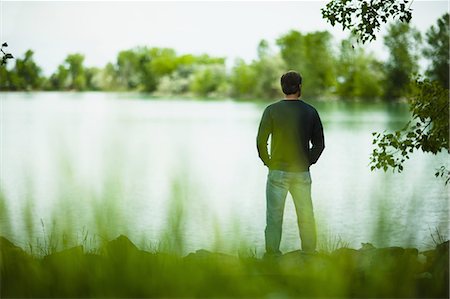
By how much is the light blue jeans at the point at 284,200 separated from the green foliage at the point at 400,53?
221 feet

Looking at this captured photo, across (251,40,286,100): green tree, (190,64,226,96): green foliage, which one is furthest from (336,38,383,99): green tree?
(190,64,226,96): green foliage

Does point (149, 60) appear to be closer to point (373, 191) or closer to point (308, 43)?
point (308, 43)

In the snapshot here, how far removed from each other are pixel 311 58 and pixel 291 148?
85100 mm

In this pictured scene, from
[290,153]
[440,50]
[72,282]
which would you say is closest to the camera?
[72,282]

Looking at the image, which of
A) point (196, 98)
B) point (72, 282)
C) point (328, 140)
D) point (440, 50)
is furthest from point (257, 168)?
point (196, 98)

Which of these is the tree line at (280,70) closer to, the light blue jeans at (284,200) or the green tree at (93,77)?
the green tree at (93,77)

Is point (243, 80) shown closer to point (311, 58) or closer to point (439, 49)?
point (311, 58)

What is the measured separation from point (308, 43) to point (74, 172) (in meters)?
89.6

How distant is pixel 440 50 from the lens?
66.0 meters

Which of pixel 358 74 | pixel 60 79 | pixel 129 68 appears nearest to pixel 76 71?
pixel 60 79

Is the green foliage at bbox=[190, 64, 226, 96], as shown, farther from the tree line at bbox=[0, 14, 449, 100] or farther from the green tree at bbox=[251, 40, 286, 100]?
the green tree at bbox=[251, 40, 286, 100]

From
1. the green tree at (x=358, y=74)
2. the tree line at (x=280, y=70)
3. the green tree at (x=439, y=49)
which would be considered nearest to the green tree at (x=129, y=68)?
the tree line at (x=280, y=70)

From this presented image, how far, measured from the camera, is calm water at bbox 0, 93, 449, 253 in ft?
10.1

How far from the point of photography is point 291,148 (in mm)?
5762
